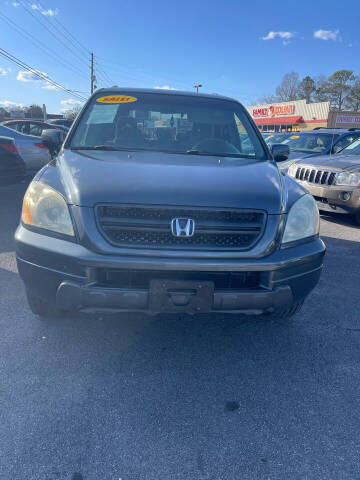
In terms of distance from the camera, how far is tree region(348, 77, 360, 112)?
66.3 meters

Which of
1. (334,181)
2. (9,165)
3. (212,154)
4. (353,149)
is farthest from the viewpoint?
(353,149)

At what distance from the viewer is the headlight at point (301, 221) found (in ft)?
7.48

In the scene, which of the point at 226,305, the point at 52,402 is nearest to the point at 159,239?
the point at 226,305

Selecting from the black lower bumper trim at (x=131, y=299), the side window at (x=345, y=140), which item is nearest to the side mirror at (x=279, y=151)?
the black lower bumper trim at (x=131, y=299)

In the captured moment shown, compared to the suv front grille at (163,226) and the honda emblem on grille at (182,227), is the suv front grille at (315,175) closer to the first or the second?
the suv front grille at (163,226)

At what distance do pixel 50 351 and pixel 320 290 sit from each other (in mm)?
2557

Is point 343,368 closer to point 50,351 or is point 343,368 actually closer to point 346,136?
point 50,351

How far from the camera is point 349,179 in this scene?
6.02m

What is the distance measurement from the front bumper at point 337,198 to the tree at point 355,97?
7109 cm

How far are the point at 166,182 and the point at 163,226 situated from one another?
295mm

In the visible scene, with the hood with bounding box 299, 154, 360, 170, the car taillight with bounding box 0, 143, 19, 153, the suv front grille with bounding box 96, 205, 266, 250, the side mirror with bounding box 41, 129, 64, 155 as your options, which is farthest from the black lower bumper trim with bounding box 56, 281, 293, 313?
the car taillight with bounding box 0, 143, 19, 153

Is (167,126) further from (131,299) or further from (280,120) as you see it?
(280,120)

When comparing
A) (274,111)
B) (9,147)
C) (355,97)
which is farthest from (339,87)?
(9,147)

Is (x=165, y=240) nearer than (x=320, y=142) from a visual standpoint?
Yes
